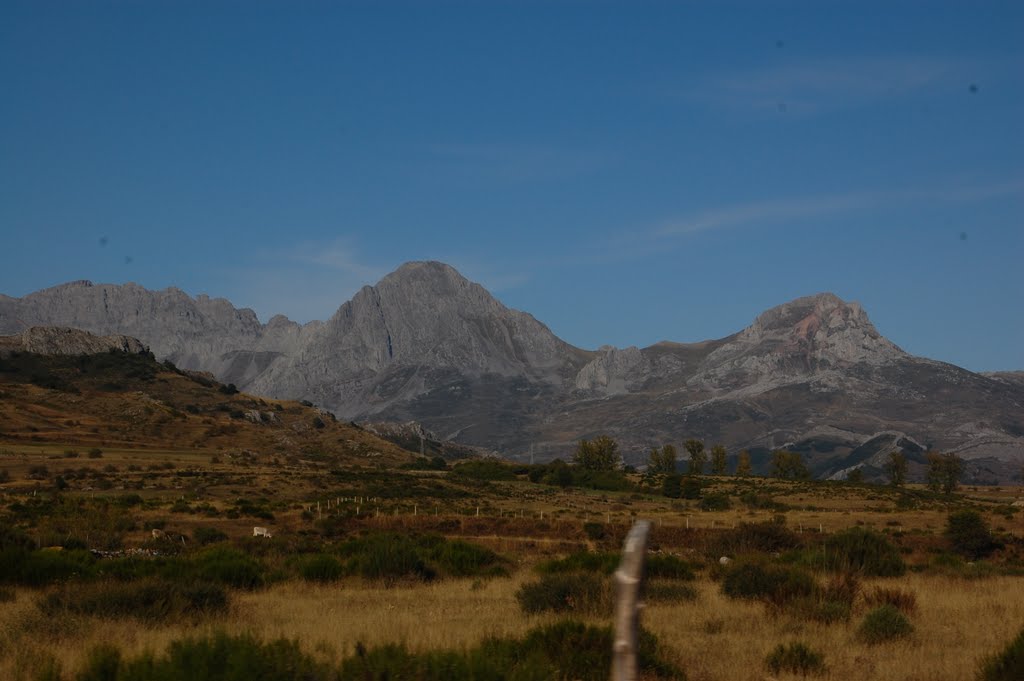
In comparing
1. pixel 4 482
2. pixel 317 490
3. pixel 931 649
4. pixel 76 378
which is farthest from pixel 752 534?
pixel 76 378

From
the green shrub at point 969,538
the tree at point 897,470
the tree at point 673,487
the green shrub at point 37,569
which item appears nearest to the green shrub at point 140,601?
the green shrub at point 37,569

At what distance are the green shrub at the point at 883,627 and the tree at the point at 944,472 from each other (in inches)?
4896

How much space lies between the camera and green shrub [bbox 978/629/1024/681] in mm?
10030

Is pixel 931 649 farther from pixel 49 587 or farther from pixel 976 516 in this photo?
pixel 976 516

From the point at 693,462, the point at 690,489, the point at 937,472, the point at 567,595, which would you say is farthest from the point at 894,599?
the point at 693,462

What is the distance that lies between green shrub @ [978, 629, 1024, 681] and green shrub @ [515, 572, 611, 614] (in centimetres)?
601

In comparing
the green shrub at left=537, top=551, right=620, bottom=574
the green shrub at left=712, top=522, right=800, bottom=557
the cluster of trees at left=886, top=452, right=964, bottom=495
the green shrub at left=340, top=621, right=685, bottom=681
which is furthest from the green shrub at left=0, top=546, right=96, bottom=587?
the cluster of trees at left=886, top=452, right=964, bottom=495

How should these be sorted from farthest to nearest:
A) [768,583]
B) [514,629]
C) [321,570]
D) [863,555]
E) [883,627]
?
[863,555] < [321,570] < [768,583] < [514,629] < [883,627]

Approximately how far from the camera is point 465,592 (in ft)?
63.5

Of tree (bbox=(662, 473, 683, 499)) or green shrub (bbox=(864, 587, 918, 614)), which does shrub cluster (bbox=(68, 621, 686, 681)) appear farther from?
tree (bbox=(662, 473, 683, 499))

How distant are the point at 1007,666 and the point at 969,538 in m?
34.1

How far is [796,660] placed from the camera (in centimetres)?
1135

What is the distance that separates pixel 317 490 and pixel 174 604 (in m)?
61.1

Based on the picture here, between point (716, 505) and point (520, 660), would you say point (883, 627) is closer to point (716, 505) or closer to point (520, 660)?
point (520, 660)
